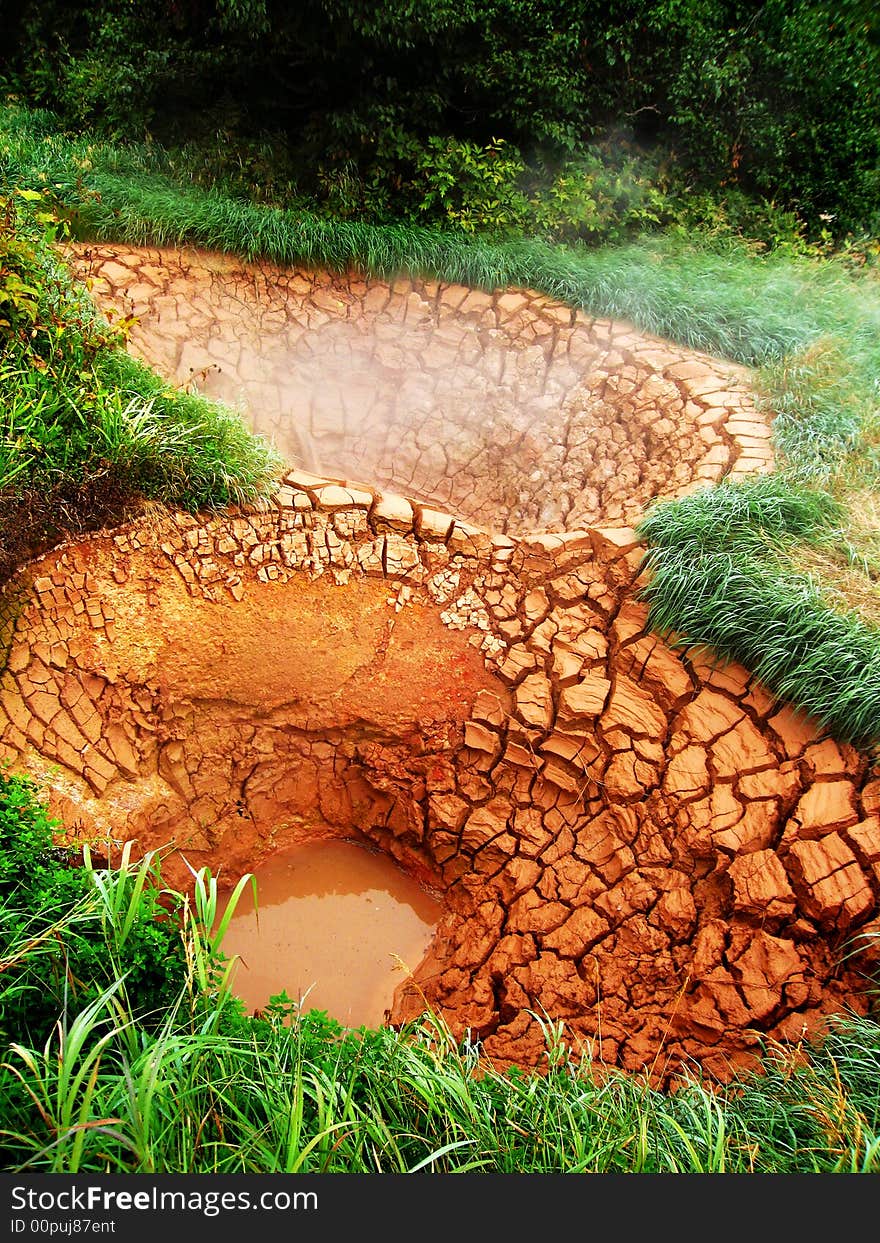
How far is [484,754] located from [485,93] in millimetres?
4113

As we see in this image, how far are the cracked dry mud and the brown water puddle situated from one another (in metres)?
0.08

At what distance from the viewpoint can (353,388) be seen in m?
4.66

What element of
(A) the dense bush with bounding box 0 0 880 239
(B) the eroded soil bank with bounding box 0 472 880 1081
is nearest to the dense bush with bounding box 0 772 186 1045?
(B) the eroded soil bank with bounding box 0 472 880 1081

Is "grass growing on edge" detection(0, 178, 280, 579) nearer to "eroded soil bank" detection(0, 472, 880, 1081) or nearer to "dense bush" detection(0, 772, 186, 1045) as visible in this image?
"eroded soil bank" detection(0, 472, 880, 1081)

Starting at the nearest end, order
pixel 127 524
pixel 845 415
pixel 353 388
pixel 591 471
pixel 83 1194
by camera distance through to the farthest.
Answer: pixel 83 1194
pixel 127 524
pixel 845 415
pixel 591 471
pixel 353 388

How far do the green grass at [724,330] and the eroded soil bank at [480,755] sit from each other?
0.68 feet

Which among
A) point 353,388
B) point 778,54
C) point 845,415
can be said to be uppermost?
point 778,54

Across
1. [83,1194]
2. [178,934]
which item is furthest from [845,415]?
[83,1194]

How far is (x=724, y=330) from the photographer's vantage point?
175 inches

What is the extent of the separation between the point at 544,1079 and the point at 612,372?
3.47 m

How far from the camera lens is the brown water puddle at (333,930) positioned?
2977mm

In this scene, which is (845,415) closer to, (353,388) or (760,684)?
(760,684)

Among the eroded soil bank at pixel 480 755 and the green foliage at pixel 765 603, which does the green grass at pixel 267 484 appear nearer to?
the green foliage at pixel 765 603

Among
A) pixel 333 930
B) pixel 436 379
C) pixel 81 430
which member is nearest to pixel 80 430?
pixel 81 430
